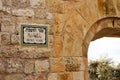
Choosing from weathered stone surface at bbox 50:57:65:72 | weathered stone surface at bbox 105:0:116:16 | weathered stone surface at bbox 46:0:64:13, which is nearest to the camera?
weathered stone surface at bbox 50:57:65:72

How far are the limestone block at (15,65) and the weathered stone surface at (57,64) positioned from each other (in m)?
0.42

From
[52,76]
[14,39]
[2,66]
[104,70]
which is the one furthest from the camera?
[104,70]

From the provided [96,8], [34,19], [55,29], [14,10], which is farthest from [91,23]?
[14,10]

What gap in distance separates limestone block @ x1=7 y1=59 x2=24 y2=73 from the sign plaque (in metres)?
0.26

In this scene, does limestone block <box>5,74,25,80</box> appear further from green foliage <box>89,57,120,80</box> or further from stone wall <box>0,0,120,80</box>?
green foliage <box>89,57,120,80</box>

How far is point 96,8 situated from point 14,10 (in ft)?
4.20

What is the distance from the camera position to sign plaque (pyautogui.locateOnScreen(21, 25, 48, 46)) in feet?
13.2

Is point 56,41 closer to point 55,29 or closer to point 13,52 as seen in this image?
point 55,29

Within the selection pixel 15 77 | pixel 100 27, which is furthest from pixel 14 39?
pixel 100 27

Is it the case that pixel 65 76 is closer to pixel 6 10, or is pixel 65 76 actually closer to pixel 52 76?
pixel 52 76

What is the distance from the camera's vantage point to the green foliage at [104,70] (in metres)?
17.7

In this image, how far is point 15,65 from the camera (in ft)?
12.9

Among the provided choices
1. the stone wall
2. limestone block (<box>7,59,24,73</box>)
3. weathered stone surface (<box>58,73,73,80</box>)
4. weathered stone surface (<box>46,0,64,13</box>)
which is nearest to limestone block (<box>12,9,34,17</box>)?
the stone wall

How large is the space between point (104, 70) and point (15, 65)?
586 inches
